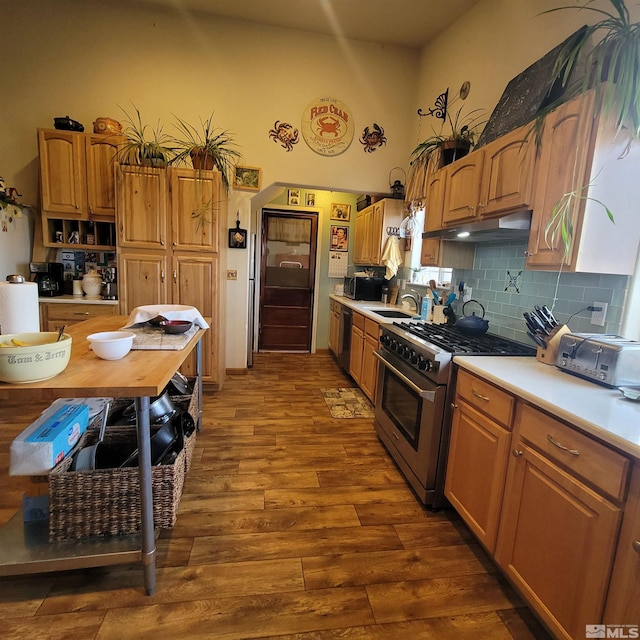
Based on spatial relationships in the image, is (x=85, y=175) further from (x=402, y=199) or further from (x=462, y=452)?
(x=462, y=452)

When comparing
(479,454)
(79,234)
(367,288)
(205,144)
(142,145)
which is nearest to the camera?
(479,454)

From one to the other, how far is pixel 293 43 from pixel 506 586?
4649 mm

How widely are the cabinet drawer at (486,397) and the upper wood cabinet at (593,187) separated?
0.65 metres

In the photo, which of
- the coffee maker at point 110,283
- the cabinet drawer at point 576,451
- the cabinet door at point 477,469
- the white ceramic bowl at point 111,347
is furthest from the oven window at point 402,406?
the coffee maker at point 110,283

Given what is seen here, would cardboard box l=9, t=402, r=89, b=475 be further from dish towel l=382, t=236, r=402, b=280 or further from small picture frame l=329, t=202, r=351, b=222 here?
small picture frame l=329, t=202, r=351, b=222

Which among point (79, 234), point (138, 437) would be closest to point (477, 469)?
point (138, 437)

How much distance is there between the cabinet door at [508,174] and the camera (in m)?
1.79

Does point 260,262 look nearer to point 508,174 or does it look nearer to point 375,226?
point 375,226

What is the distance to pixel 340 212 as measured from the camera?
5336mm

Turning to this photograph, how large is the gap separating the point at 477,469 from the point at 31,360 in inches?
73.3

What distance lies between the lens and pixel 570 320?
1.87 meters

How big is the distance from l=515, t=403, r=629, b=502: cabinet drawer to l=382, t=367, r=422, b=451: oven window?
716 millimetres

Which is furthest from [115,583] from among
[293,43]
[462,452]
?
→ [293,43]

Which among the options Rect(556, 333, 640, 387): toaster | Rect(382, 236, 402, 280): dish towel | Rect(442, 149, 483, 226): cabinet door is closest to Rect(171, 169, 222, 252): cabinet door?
Rect(382, 236, 402, 280): dish towel
